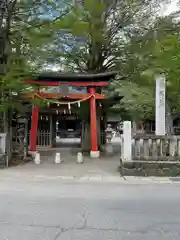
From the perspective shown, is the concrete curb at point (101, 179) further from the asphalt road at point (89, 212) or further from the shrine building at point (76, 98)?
the shrine building at point (76, 98)

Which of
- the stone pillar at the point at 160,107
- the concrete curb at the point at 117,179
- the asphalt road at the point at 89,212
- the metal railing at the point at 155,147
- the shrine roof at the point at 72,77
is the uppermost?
the shrine roof at the point at 72,77

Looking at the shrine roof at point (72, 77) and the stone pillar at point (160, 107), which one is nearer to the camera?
the stone pillar at point (160, 107)

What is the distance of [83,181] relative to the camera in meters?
10.8

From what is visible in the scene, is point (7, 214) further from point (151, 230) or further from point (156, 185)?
point (156, 185)

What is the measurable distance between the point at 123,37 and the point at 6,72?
10.3m

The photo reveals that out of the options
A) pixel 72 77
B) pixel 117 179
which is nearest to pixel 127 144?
pixel 117 179

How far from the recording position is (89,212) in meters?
6.29

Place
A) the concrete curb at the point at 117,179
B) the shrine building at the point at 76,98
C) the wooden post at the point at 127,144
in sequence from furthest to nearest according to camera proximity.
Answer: the shrine building at the point at 76,98 < the wooden post at the point at 127,144 < the concrete curb at the point at 117,179

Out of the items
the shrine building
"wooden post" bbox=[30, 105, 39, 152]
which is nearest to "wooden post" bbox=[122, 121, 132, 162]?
the shrine building

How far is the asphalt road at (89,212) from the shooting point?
492 centimetres

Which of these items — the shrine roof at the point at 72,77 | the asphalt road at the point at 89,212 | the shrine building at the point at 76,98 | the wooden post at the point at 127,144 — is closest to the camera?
the asphalt road at the point at 89,212

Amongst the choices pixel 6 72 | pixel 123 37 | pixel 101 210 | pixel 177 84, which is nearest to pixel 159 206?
pixel 101 210

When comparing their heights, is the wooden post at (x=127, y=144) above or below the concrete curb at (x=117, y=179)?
above

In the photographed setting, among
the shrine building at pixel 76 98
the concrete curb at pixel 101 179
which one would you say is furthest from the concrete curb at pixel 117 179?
the shrine building at pixel 76 98
